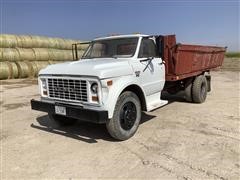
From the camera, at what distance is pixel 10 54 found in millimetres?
17609

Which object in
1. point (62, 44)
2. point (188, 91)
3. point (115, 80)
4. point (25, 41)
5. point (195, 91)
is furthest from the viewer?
point (62, 44)

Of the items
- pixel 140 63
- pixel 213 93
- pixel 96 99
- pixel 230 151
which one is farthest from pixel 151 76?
pixel 213 93

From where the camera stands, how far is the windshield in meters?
5.91

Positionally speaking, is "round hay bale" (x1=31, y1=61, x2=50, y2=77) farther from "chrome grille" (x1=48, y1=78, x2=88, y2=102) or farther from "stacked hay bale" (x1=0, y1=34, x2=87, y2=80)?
"chrome grille" (x1=48, y1=78, x2=88, y2=102)

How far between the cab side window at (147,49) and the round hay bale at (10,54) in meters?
13.6

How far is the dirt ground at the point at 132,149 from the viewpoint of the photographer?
3.90m

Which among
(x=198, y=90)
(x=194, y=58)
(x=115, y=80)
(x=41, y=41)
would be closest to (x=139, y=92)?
(x=115, y=80)

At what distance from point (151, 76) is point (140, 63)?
479mm

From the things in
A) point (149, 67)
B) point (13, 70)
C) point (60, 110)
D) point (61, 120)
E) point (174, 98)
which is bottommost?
point (174, 98)

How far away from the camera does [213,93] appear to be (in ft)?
33.6

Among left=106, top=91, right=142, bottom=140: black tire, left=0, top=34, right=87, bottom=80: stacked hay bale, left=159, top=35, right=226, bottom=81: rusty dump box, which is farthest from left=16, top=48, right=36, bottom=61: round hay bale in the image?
left=106, top=91, right=142, bottom=140: black tire

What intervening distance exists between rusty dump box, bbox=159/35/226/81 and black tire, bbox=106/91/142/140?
164 cm

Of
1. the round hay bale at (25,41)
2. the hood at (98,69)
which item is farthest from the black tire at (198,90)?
the round hay bale at (25,41)

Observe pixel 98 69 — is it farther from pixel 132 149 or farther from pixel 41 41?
pixel 41 41
